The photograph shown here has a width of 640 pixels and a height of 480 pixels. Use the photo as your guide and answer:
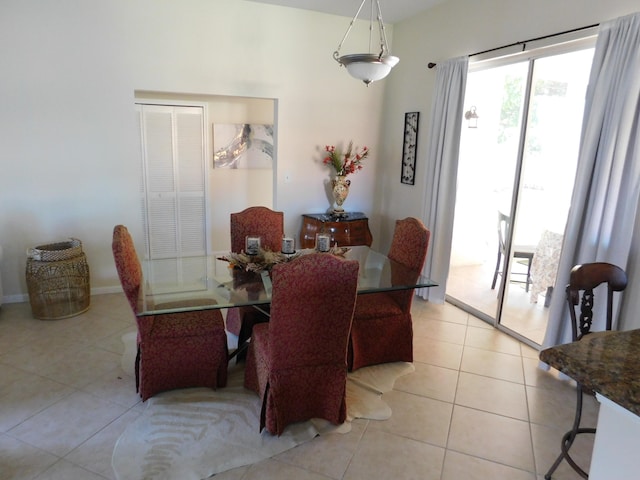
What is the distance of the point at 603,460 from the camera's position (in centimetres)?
112

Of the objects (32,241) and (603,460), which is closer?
(603,460)

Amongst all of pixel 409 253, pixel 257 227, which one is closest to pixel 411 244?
pixel 409 253

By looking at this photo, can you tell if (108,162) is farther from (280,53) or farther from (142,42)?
(280,53)

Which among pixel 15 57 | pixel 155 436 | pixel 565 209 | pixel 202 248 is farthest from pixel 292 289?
pixel 202 248

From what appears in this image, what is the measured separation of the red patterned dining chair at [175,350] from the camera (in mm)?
2541

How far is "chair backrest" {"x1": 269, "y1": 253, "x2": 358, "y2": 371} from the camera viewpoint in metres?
2.03

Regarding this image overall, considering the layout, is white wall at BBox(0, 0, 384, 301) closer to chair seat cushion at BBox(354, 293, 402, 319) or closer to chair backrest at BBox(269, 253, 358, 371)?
chair seat cushion at BBox(354, 293, 402, 319)

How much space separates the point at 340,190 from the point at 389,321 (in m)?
2.20

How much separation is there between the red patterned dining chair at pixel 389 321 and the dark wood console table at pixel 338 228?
61.6 inches

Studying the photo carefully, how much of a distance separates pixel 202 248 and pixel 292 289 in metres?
3.88

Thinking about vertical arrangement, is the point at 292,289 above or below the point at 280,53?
below

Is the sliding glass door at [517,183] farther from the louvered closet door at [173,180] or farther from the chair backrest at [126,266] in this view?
the louvered closet door at [173,180]

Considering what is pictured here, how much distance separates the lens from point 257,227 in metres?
3.60

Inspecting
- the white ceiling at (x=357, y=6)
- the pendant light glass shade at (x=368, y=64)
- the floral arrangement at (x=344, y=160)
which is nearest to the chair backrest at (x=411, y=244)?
the pendant light glass shade at (x=368, y=64)
